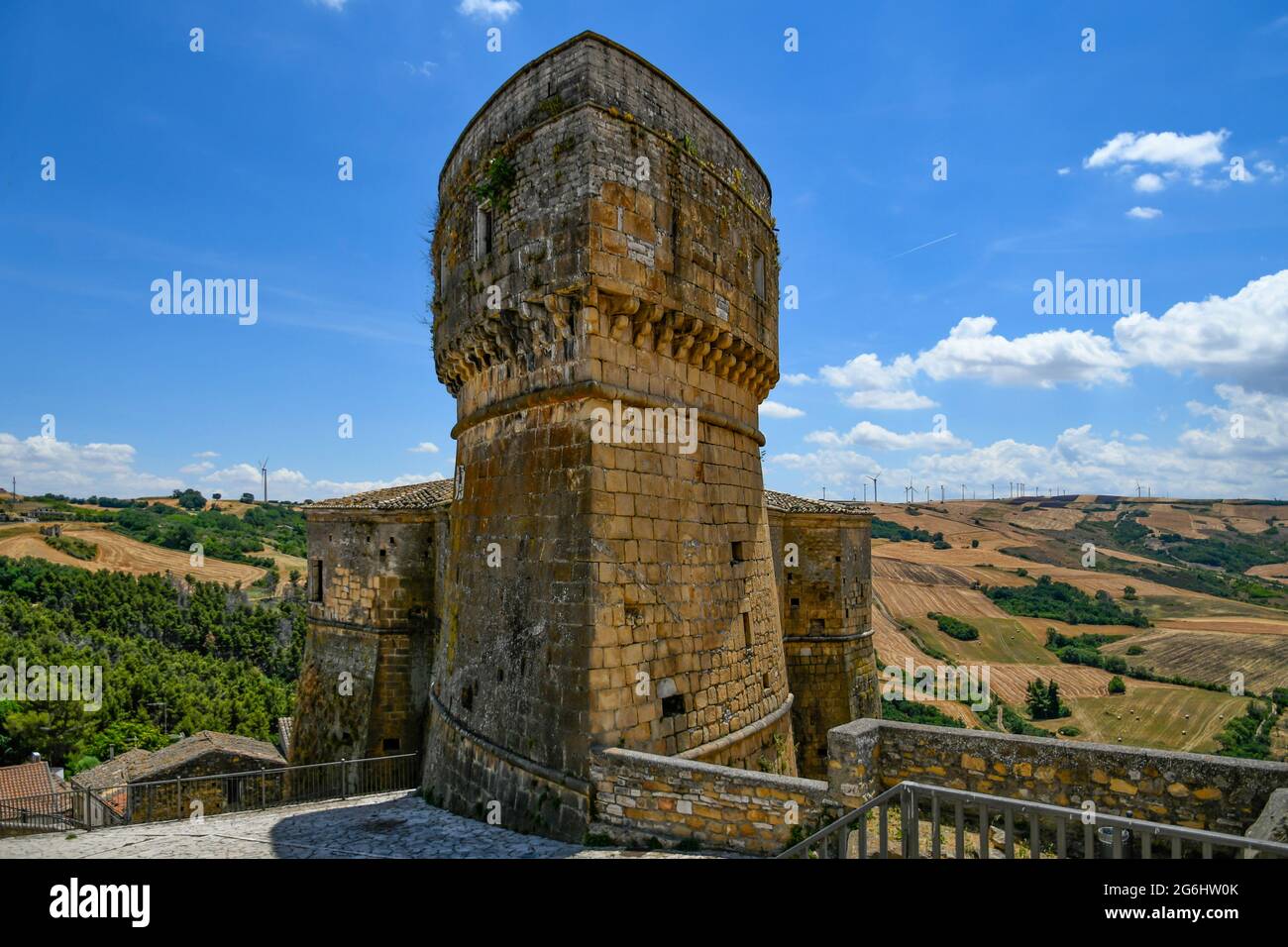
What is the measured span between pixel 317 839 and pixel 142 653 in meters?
48.4

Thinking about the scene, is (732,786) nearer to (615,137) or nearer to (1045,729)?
(615,137)

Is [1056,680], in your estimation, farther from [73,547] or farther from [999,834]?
[73,547]

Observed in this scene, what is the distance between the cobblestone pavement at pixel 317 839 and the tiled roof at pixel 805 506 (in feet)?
34.5

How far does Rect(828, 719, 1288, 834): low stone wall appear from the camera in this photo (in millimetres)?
6340

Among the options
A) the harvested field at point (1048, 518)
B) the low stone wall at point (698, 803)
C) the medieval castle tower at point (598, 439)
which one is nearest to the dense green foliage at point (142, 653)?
the medieval castle tower at point (598, 439)

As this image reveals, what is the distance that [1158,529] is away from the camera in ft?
469

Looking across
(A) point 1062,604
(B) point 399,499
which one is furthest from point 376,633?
(A) point 1062,604

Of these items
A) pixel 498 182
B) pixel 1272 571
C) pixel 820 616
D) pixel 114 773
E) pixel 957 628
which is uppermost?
pixel 498 182

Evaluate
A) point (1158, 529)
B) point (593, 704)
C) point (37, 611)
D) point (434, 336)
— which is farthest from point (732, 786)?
point (1158, 529)

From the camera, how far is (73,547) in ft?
258

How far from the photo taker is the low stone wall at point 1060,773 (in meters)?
6.34

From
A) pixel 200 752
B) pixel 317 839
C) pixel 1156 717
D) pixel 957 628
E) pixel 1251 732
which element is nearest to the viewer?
pixel 317 839

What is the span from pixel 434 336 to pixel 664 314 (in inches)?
205
